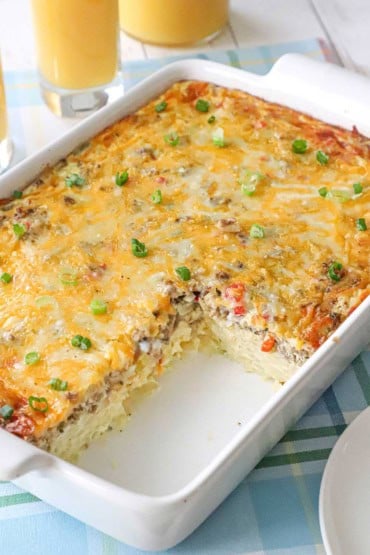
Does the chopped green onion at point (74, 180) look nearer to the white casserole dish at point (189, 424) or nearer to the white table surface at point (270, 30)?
the white casserole dish at point (189, 424)

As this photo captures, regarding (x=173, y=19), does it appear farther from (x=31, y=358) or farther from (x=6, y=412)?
(x=6, y=412)

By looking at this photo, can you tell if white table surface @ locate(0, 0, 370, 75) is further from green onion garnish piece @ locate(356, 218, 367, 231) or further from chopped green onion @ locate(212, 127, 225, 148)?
green onion garnish piece @ locate(356, 218, 367, 231)

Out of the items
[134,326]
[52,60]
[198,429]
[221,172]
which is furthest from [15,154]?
[198,429]

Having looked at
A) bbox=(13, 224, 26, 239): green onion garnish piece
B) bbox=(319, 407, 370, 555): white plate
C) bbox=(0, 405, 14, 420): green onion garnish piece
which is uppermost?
bbox=(13, 224, 26, 239): green onion garnish piece

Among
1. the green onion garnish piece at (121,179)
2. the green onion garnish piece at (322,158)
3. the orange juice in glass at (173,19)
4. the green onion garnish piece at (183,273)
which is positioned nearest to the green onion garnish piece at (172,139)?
the green onion garnish piece at (121,179)

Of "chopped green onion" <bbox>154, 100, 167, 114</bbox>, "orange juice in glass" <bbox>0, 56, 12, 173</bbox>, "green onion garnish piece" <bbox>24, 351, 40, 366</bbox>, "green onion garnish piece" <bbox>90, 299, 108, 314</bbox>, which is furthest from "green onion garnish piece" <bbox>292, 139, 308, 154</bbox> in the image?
"green onion garnish piece" <bbox>24, 351, 40, 366</bbox>
